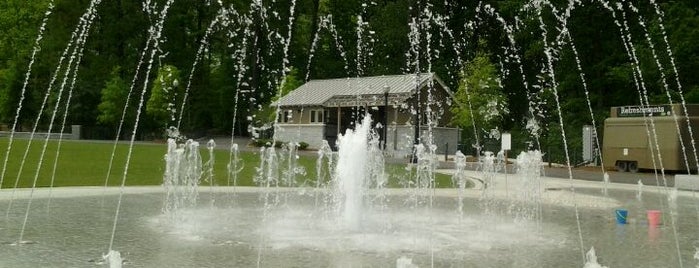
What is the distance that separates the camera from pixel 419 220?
1262 centimetres

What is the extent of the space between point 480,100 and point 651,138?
58.5 feet

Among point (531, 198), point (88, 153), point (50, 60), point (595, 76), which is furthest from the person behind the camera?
point (50, 60)

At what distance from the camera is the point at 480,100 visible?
4878 cm

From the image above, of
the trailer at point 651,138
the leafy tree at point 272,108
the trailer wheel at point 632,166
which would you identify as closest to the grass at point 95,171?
the trailer at point 651,138

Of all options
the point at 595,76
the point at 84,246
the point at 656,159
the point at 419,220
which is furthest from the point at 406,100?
the point at 84,246

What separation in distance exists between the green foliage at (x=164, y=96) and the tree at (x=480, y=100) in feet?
91.0

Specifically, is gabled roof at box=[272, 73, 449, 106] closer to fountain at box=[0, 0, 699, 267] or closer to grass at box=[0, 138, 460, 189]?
grass at box=[0, 138, 460, 189]

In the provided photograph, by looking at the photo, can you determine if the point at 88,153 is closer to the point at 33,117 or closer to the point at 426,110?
the point at 426,110

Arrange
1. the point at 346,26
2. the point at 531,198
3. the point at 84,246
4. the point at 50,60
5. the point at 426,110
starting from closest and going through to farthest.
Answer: the point at 84,246 < the point at 531,198 < the point at 426,110 < the point at 50,60 < the point at 346,26

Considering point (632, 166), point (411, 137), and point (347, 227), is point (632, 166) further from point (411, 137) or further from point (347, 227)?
point (347, 227)

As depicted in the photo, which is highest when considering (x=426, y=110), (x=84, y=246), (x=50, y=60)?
(x=50, y=60)

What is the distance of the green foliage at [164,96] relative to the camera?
61688 millimetres

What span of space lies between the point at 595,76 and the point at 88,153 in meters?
35.4

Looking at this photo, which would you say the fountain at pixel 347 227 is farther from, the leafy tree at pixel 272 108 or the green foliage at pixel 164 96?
the green foliage at pixel 164 96
